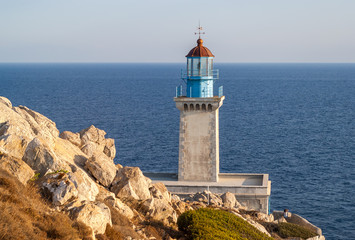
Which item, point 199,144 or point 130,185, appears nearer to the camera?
point 130,185

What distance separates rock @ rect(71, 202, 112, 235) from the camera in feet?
51.2

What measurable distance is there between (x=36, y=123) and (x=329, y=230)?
24339 millimetres

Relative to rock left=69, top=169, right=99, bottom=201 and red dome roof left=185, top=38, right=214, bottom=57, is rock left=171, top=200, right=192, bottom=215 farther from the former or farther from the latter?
red dome roof left=185, top=38, right=214, bottom=57

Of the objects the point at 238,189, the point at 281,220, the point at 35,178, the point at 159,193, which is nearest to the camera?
the point at 35,178

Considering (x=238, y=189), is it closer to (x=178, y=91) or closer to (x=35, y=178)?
(x=178, y=91)

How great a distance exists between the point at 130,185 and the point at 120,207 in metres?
2.48

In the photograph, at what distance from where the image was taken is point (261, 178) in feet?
127

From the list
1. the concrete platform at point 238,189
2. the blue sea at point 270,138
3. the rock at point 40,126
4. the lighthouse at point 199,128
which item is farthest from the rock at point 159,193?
the blue sea at point 270,138

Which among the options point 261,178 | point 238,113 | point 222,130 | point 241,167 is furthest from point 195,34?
point 238,113

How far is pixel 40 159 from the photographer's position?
19422 mm

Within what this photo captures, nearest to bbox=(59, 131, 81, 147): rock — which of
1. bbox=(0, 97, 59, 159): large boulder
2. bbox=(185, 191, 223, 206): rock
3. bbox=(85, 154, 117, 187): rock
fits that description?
bbox=(0, 97, 59, 159): large boulder

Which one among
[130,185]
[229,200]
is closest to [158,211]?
[130,185]

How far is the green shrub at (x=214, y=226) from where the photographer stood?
19.5 meters

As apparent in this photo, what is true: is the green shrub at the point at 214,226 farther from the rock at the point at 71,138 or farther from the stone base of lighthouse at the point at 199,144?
the stone base of lighthouse at the point at 199,144
